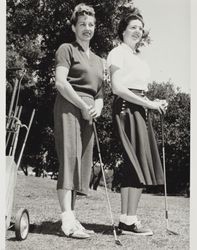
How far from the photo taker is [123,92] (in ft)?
7.25

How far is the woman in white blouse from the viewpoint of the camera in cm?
219

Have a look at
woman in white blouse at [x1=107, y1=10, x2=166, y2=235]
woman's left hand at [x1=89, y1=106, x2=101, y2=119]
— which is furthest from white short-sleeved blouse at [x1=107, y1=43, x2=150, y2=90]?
woman's left hand at [x1=89, y1=106, x2=101, y2=119]

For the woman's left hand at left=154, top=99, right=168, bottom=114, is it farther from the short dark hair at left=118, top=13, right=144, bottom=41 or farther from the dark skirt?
the short dark hair at left=118, top=13, right=144, bottom=41

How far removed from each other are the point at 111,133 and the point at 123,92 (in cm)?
24

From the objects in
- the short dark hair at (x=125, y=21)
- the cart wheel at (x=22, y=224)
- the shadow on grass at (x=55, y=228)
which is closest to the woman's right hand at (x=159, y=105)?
the short dark hair at (x=125, y=21)

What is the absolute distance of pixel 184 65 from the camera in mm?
2295

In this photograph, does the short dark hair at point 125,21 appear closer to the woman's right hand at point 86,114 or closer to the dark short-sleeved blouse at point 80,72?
the dark short-sleeved blouse at point 80,72

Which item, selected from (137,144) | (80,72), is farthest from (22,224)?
(80,72)

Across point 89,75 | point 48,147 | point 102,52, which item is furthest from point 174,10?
point 48,147

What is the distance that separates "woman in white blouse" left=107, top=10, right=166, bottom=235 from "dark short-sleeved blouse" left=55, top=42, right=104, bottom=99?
9 cm

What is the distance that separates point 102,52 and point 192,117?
63 cm

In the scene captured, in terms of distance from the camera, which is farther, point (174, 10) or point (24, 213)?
point (174, 10)

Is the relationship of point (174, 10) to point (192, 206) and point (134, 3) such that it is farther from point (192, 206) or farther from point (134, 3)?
point (192, 206)

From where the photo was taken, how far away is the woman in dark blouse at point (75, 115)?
2.17 m
